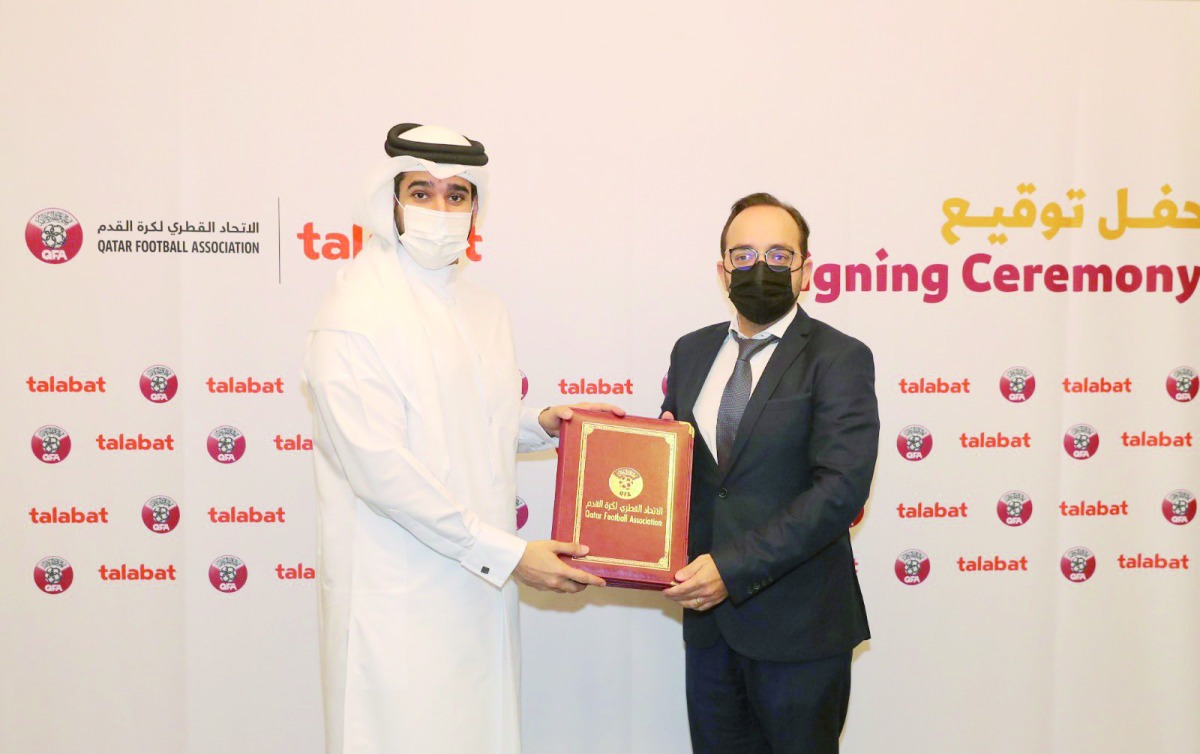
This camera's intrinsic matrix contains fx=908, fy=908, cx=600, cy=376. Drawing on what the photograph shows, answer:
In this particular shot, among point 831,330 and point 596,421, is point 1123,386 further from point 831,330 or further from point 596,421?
point 596,421

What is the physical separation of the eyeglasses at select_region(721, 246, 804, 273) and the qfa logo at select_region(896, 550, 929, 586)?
1.42 meters

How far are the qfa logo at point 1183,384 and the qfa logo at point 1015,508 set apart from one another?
66 centimetres

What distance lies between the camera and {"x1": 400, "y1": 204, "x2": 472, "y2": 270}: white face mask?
2277mm

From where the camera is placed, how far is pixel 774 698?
2305 millimetres

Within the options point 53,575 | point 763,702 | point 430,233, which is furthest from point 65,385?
point 763,702

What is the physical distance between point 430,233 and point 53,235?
5.34ft

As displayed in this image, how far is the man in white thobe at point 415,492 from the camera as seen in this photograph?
7.13 ft

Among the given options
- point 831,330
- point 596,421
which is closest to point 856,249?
point 831,330

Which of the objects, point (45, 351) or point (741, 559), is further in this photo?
point (45, 351)

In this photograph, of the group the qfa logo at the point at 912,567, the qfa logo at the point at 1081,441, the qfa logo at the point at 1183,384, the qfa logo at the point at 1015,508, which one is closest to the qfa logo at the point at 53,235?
the qfa logo at the point at 912,567

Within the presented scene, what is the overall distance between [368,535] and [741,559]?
0.93m

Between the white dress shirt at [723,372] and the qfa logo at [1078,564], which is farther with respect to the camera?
the qfa logo at [1078,564]

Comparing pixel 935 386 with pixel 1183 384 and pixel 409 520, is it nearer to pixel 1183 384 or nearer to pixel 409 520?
pixel 1183 384

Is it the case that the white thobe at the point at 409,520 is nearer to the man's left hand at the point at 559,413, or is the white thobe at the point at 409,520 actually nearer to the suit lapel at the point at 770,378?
the man's left hand at the point at 559,413
